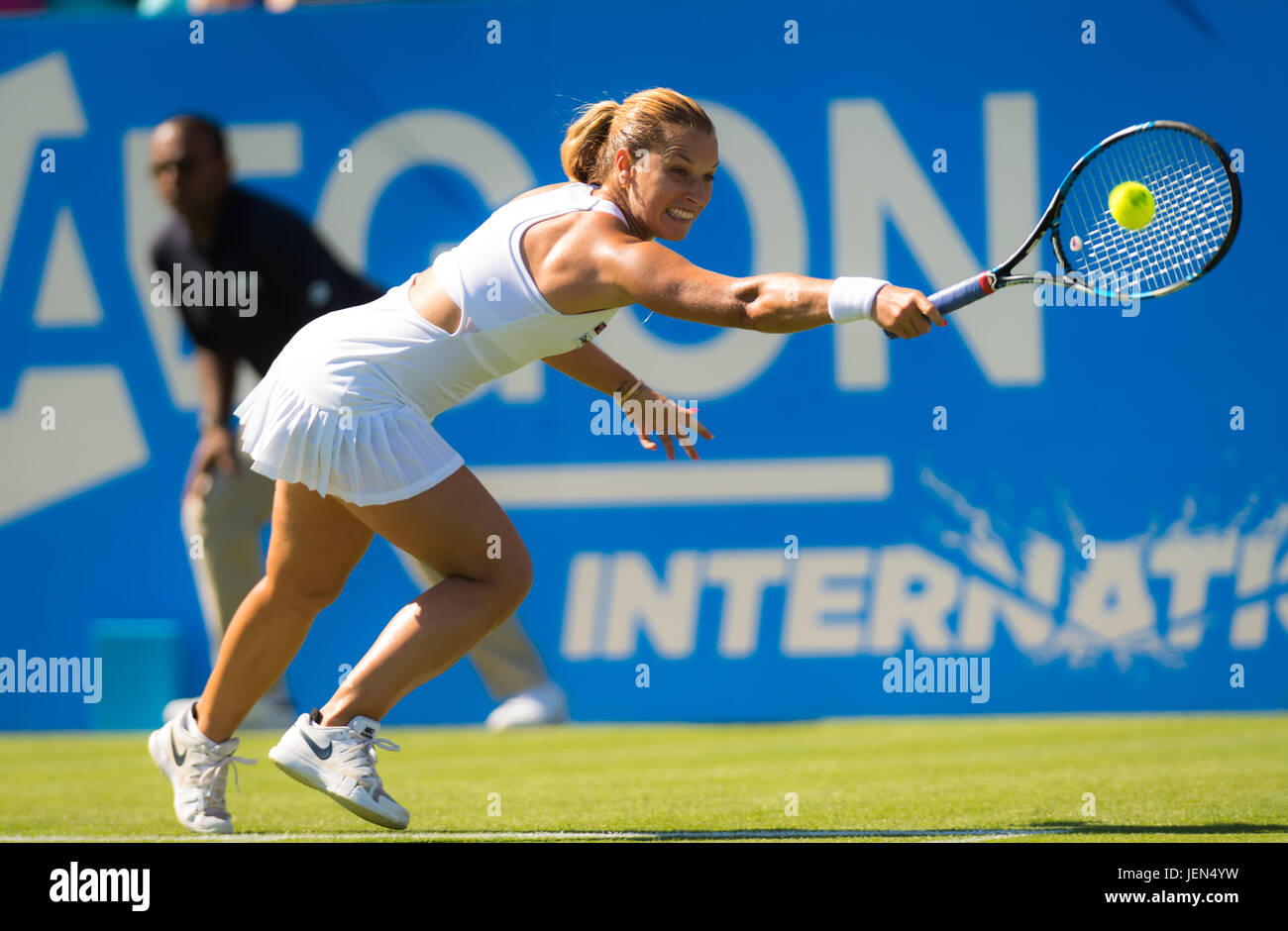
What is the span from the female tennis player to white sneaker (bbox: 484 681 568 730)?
2.58 metres

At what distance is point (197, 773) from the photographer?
3.16 m

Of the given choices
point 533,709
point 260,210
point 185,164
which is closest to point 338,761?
point 533,709

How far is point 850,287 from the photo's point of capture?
2471 millimetres

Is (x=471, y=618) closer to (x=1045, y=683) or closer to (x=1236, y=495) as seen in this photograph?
(x=1045, y=683)

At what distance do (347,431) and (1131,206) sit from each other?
1.70 meters

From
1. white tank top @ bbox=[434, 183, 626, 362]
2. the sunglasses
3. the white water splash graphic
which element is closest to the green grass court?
the white water splash graphic

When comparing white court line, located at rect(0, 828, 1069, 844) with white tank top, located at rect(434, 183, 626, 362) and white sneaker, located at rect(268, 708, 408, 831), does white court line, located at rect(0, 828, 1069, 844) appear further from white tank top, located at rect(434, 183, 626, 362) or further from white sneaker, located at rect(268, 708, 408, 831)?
white tank top, located at rect(434, 183, 626, 362)

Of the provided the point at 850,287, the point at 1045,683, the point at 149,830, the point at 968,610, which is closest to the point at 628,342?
the point at 968,610

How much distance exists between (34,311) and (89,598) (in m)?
1.17

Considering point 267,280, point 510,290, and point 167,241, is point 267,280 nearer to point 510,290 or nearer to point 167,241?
point 167,241

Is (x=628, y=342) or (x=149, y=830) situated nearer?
(x=149, y=830)

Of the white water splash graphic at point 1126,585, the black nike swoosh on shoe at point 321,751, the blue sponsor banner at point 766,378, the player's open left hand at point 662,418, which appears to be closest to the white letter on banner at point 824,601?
the blue sponsor banner at point 766,378

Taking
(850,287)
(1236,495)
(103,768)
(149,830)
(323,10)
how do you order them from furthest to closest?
(323,10), (1236,495), (103,768), (149,830), (850,287)

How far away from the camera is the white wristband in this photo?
8.05 feet
